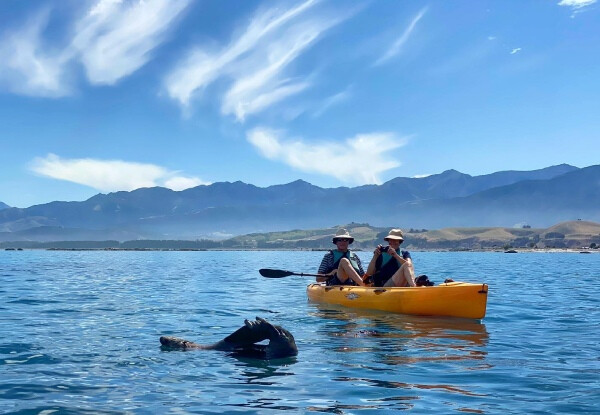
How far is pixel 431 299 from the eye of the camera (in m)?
18.5

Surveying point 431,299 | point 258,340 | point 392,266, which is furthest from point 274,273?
point 258,340

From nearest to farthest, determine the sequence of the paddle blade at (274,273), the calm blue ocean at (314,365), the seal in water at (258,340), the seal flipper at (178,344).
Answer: the calm blue ocean at (314,365) → the seal in water at (258,340) → the seal flipper at (178,344) → the paddle blade at (274,273)

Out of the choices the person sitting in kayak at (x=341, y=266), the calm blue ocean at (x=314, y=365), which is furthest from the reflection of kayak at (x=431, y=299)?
the person sitting in kayak at (x=341, y=266)

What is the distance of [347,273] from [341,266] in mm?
380

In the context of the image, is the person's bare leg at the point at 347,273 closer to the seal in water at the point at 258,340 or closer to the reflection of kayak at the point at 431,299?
the reflection of kayak at the point at 431,299

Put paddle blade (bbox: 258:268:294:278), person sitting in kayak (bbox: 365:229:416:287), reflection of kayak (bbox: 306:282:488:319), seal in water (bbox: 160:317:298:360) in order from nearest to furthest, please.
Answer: seal in water (bbox: 160:317:298:360)
reflection of kayak (bbox: 306:282:488:319)
person sitting in kayak (bbox: 365:229:416:287)
paddle blade (bbox: 258:268:294:278)

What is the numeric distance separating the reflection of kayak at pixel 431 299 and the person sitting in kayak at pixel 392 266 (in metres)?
0.72

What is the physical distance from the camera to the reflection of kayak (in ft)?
59.8

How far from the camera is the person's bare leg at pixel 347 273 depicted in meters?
21.9

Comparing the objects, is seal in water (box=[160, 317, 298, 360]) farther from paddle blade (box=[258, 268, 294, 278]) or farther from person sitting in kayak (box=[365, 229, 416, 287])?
paddle blade (box=[258, 268, 294, 278])

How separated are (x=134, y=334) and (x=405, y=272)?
900 cm

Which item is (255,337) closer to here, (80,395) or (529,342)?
(80,395)

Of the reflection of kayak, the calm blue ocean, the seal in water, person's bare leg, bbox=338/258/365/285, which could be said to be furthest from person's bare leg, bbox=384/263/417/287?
the seal in water

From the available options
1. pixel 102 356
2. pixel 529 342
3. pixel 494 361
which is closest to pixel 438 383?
pixel 494 361
